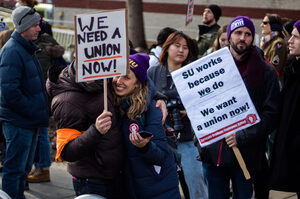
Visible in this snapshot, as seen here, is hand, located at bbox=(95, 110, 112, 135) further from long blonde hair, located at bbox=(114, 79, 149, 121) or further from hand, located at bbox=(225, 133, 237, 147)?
hand, located at bbox=(225, 133, 237, 147)

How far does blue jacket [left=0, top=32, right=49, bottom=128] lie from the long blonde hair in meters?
1.65

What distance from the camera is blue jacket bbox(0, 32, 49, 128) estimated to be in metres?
4.86

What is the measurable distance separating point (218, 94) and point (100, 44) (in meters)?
1.19

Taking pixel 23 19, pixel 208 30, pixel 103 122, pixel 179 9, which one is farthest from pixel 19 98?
pixel 179 9

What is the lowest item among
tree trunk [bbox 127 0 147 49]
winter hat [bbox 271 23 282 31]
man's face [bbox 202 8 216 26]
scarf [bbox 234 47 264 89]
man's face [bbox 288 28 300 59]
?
scarf [bbox 234 47 264 89]

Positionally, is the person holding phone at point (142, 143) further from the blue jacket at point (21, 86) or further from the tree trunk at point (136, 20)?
the tree trunk at point (136, 20)

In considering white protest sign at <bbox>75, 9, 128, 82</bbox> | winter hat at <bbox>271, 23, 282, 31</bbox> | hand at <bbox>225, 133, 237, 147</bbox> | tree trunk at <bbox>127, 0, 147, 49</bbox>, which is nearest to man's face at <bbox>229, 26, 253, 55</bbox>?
hand at <bbox>225, 133, 237, 147</bbox>

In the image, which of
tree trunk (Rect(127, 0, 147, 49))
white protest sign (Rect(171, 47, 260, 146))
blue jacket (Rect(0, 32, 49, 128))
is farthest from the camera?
tree trunk (Rect(127, 0, 147, 49))

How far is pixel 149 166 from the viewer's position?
3.45m

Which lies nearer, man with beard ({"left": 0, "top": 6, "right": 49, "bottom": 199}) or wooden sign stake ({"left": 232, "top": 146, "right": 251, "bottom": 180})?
wooden sign stake ({"left": 232, "top": 146, "right": 251, "bottom": 180})

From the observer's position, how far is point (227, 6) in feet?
65.3

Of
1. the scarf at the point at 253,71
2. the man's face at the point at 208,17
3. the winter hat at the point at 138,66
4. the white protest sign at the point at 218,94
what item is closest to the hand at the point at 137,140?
the winter hat at the point at 138,66

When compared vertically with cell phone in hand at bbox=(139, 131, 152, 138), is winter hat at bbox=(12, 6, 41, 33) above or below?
above

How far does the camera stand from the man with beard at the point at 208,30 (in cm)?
814
